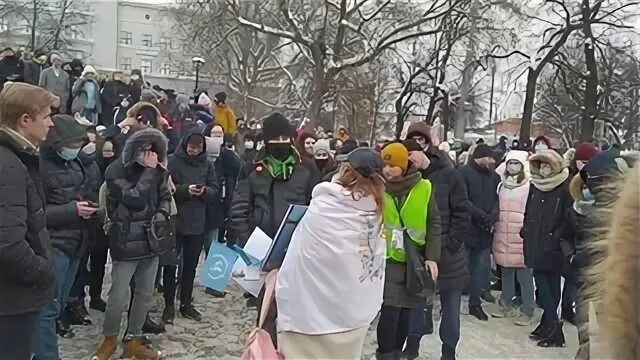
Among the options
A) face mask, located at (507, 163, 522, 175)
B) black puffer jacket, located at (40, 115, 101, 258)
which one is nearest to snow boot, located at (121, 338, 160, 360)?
black puffer jacket, located at (40, 115, 101, 258)

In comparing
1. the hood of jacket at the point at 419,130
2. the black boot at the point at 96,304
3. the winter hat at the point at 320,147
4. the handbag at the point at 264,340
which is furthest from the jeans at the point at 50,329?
the winter hat at the point at 320,147

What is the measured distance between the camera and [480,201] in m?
8.31

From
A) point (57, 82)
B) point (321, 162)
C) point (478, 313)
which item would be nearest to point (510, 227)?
point (478, 313)

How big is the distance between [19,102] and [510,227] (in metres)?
5.94

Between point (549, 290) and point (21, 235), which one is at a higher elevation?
point (21, 235)

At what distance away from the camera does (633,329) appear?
1.81 m

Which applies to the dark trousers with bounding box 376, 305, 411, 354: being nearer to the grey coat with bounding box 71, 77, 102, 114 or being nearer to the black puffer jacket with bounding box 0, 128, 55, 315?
the black puffer jacket with bounding box 0, 128, 55, 315

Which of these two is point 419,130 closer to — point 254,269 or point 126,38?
point 254,269

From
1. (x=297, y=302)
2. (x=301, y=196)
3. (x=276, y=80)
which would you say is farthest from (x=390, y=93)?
(x=297, y=302)

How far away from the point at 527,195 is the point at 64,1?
94.3 feet

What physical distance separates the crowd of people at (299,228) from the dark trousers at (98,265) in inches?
0.7

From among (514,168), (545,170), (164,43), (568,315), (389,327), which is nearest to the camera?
(389,327)

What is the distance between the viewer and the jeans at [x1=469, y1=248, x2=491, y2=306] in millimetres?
8500

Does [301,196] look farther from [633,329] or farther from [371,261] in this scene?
[633,329]
